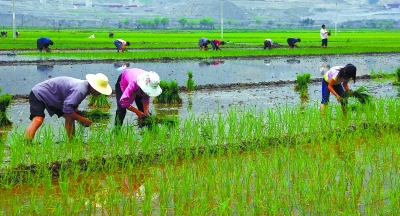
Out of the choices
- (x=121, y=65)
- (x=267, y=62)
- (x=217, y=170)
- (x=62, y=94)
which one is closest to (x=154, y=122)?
(x=62, y=94)

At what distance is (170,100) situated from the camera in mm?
10555

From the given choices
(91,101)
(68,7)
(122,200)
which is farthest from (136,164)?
(68,7)

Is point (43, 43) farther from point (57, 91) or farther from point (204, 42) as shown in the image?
point (57, 91)

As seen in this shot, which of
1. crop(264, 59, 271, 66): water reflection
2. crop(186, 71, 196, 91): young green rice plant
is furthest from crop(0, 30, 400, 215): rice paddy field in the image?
crop(264, 59, 271, 66): water reflection

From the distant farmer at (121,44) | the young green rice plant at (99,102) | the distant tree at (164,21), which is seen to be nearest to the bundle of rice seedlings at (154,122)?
the young green rice plant at (99,102)

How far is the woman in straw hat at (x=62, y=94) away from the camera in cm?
583

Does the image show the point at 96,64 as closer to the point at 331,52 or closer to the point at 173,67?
the point at 173,67

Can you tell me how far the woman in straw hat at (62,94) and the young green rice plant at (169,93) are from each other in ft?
14.3

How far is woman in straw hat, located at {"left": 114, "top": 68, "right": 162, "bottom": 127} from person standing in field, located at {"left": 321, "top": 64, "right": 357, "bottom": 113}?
94.6 inches

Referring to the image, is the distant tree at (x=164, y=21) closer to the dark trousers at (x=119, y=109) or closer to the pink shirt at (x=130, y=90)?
the dark trousers at (x=119, y=109)

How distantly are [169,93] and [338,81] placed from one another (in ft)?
11.5

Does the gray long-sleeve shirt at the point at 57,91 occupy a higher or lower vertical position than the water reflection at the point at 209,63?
higher

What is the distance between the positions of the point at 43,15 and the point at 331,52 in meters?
89.3

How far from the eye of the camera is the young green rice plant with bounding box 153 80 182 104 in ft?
34.1
